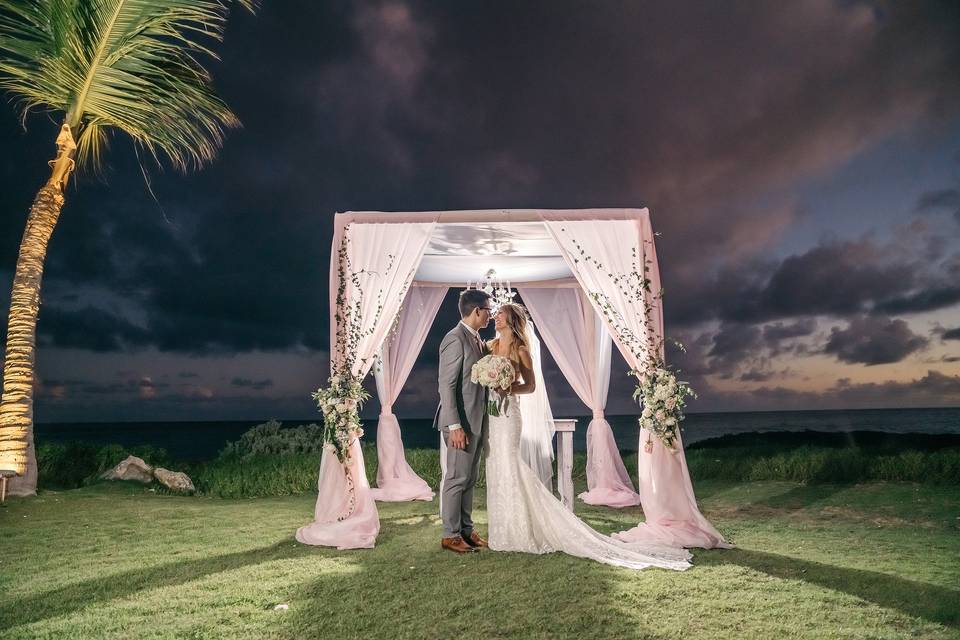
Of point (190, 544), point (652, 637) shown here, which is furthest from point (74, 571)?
point (652, 637)

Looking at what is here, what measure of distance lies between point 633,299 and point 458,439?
215 cm

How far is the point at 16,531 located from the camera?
20.4 feet

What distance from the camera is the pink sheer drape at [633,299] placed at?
5.60m

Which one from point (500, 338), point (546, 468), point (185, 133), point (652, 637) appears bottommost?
point (652, 637)

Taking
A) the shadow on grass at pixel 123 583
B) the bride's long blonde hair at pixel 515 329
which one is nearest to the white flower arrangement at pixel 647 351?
→ the bride's long blonde hair at pixel 515 329

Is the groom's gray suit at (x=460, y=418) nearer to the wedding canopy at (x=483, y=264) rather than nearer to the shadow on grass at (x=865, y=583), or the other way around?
the wedding canopy at (x=483, y=264)

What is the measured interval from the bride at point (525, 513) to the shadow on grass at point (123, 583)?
1.57 m

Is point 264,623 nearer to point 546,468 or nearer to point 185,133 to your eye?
point 546,468

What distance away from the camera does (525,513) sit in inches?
206

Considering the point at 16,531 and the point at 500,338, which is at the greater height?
the point at 500,338

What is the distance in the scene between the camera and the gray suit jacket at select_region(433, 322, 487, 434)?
5.37m

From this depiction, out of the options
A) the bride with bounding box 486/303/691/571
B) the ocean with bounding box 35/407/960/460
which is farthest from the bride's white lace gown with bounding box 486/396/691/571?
the ocean with bounding box 35/407/960/460

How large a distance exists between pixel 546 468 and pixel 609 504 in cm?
225

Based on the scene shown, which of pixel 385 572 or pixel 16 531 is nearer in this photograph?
pixel 385 572
